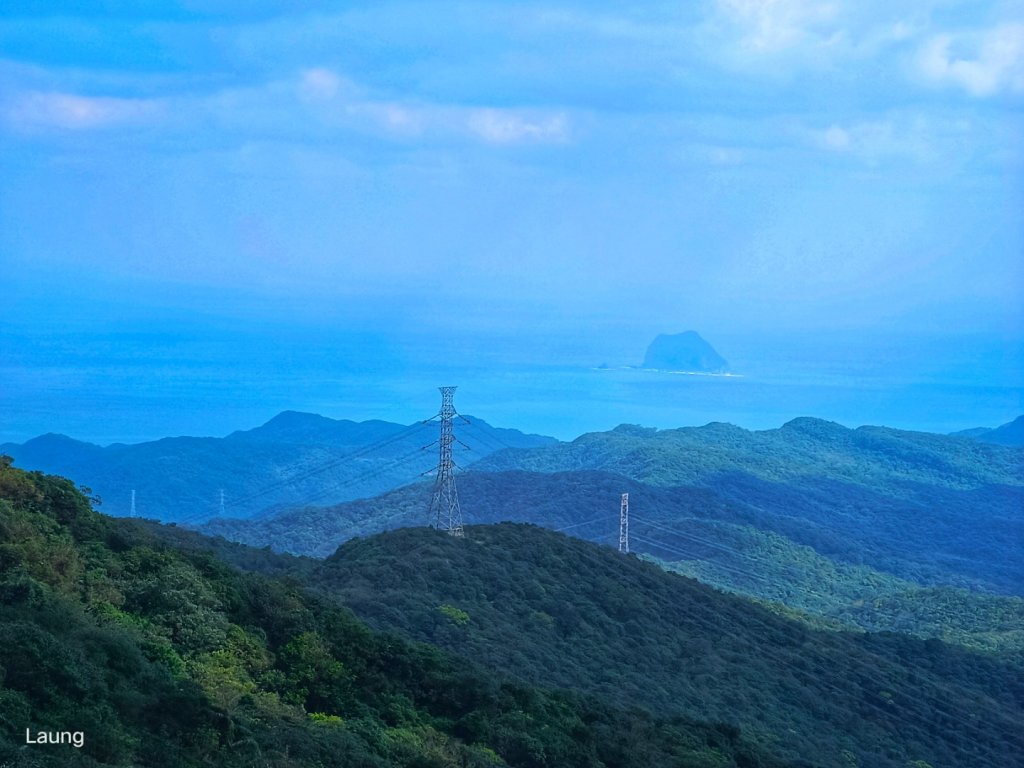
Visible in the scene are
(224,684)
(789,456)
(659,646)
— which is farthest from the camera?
(789,456)

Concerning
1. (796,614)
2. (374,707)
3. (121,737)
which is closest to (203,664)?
(374,707)

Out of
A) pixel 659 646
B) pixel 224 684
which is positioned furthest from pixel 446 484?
pixel 224 684

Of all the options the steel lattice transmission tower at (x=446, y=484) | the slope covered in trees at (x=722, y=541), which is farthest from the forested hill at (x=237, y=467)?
the steel lattice transmission tower at (x=446, y=484)

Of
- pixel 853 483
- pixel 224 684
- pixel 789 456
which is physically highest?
pixel 789 456

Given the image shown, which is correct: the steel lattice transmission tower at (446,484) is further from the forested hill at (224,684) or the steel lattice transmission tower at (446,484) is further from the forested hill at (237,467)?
the forested hill at (237,467)

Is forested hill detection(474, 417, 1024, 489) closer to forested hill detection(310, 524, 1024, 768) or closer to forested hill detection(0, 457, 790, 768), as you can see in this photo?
forested hill detection(310, 524, 1024, 768)

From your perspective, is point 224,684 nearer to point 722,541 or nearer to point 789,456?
point 722,541

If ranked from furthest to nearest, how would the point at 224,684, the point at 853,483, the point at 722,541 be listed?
the point at 853,483 < the point at 722,541 < the point at 224,684

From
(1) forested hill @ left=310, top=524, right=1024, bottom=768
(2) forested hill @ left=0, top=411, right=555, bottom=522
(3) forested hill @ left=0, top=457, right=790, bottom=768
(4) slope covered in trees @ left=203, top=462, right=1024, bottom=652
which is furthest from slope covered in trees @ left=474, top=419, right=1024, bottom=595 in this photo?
(3) forested hill @ left=0, top=457, right=790, bottom=768
